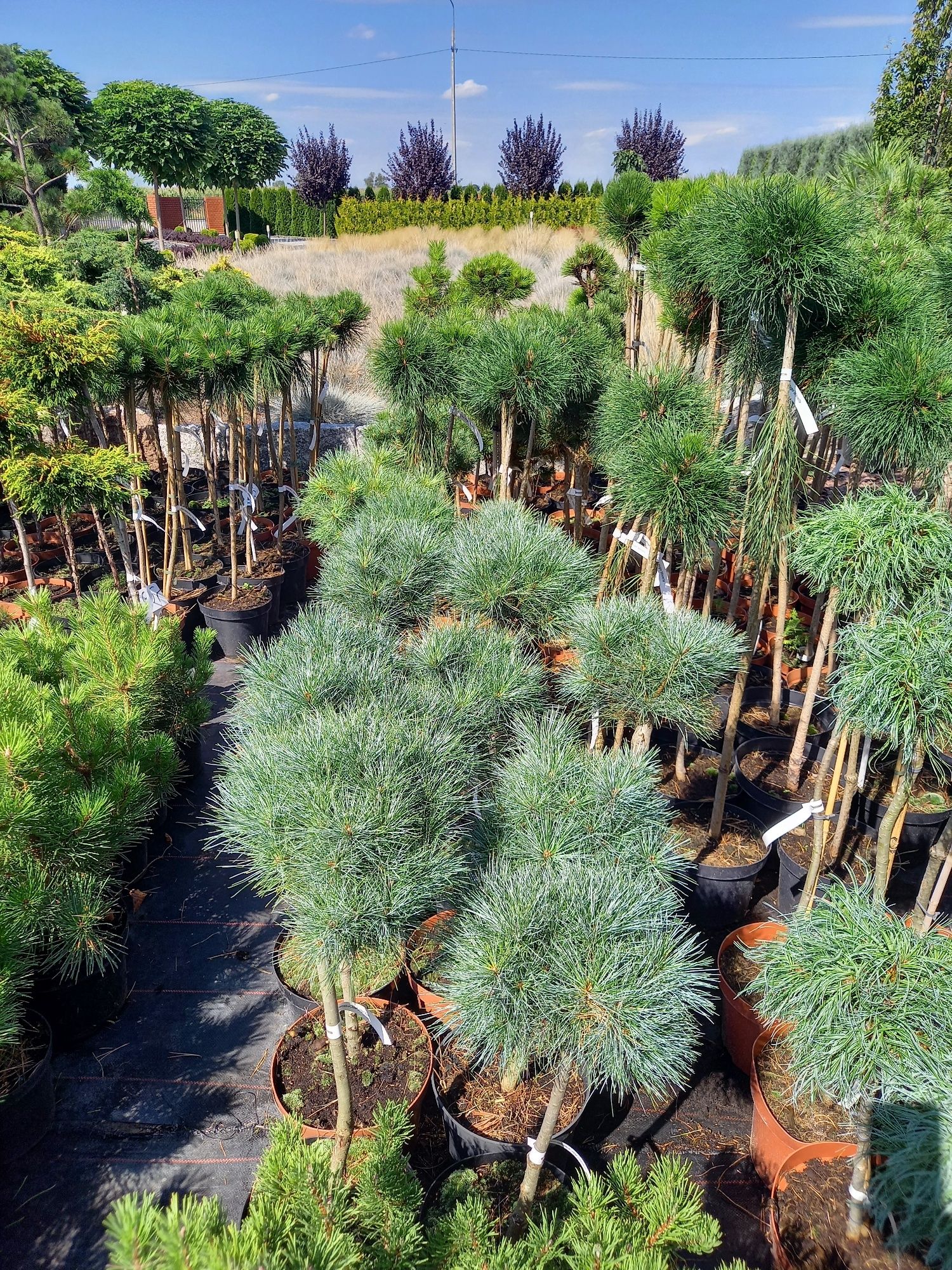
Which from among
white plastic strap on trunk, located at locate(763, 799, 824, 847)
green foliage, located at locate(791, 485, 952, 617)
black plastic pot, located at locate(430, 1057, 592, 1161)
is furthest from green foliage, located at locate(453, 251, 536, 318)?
black plastic pot, located at locate(430, 1057, 592, 1161)

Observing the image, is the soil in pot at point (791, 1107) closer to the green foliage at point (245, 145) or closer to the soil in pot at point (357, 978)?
the soil in pot at point (357, 978)

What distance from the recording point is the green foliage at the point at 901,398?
2414mm

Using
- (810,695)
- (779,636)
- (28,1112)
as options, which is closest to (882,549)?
(810,695)

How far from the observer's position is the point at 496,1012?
1441mm

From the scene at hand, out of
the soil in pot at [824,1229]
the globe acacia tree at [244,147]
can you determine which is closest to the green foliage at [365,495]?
the soil in pot at [824,1229]

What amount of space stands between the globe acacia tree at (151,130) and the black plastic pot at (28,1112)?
19.6 meters

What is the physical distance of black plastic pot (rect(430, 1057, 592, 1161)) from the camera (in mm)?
2018

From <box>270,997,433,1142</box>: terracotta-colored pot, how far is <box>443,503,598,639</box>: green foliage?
1.30 m

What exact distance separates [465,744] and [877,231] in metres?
3.43

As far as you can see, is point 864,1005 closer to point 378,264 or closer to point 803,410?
point 803,410

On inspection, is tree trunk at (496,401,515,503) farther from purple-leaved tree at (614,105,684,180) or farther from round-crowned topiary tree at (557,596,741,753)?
purple-leaved tree at (614,105,684,180)

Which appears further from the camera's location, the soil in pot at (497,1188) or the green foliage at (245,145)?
the green foliage at (245,145)

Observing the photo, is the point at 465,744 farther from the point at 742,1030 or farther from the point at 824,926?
the point at 742,1030

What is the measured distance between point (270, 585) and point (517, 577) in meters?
3.42
